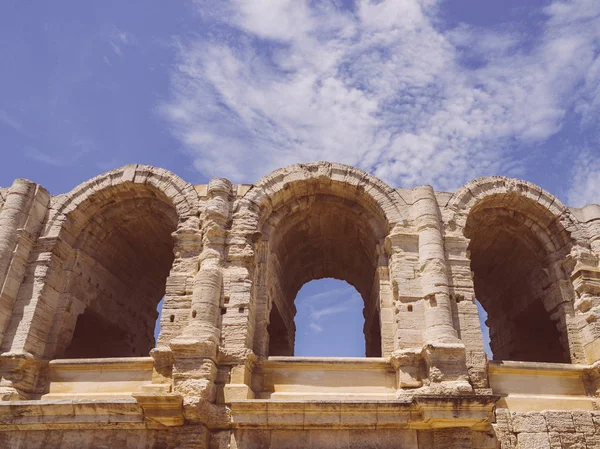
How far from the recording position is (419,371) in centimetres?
817

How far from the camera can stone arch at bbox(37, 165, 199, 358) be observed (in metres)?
9.76

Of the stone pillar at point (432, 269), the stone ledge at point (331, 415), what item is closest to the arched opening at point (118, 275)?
the stone ledge at point (331, 415)

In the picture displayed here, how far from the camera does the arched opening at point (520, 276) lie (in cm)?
1011

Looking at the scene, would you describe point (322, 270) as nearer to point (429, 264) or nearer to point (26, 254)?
point (429, 264)

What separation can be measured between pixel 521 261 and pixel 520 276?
0.31 meters

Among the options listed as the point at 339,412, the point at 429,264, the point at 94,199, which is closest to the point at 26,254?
the point at 94,199

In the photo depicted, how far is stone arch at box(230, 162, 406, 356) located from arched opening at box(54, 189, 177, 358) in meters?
1.72

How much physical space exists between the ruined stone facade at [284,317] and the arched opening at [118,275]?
4 cm

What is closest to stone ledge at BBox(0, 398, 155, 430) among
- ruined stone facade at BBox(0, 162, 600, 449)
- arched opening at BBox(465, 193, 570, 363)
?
ruined stone facade at BBox(0, 162, 600, 449)

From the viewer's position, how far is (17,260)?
9414 millimetres

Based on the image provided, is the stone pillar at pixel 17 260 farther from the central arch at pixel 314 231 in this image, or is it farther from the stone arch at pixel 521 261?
the stone arch at pixel 521 261

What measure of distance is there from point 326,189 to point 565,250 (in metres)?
4.35

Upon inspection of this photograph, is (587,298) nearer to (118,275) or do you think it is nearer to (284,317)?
(284,317)

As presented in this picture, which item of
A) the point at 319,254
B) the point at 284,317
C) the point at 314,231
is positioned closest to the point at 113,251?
the point at 284,317
